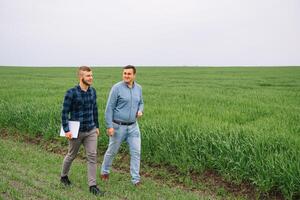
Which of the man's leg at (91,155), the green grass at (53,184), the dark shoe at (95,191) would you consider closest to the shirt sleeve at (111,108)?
the man's leg at (91,155)

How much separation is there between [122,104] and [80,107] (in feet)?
2.42

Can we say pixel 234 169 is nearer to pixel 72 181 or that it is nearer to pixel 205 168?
pixel 205 168

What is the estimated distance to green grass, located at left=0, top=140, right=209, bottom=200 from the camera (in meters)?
6.00

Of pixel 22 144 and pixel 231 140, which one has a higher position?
pixel 231 140

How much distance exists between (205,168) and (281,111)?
5140mm

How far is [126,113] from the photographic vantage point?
6504 millimetres

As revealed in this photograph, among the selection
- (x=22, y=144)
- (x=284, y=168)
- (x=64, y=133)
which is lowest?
(x=22, y=144)

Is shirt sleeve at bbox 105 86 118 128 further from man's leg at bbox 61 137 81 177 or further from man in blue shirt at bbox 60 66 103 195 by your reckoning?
man's leg at bbox 61 137 81 177

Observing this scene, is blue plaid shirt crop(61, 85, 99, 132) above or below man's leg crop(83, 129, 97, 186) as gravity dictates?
above

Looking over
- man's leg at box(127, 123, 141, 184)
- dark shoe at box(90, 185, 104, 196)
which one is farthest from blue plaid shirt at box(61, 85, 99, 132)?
dark shoe at box(90, 185, 104, 196)

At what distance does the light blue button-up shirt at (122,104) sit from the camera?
6434 millimetres

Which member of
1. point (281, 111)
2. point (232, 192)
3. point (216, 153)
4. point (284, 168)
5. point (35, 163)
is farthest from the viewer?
point (281, 111)

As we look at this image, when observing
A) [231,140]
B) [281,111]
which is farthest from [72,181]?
[281,111]

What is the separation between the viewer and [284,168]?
19.0ft
